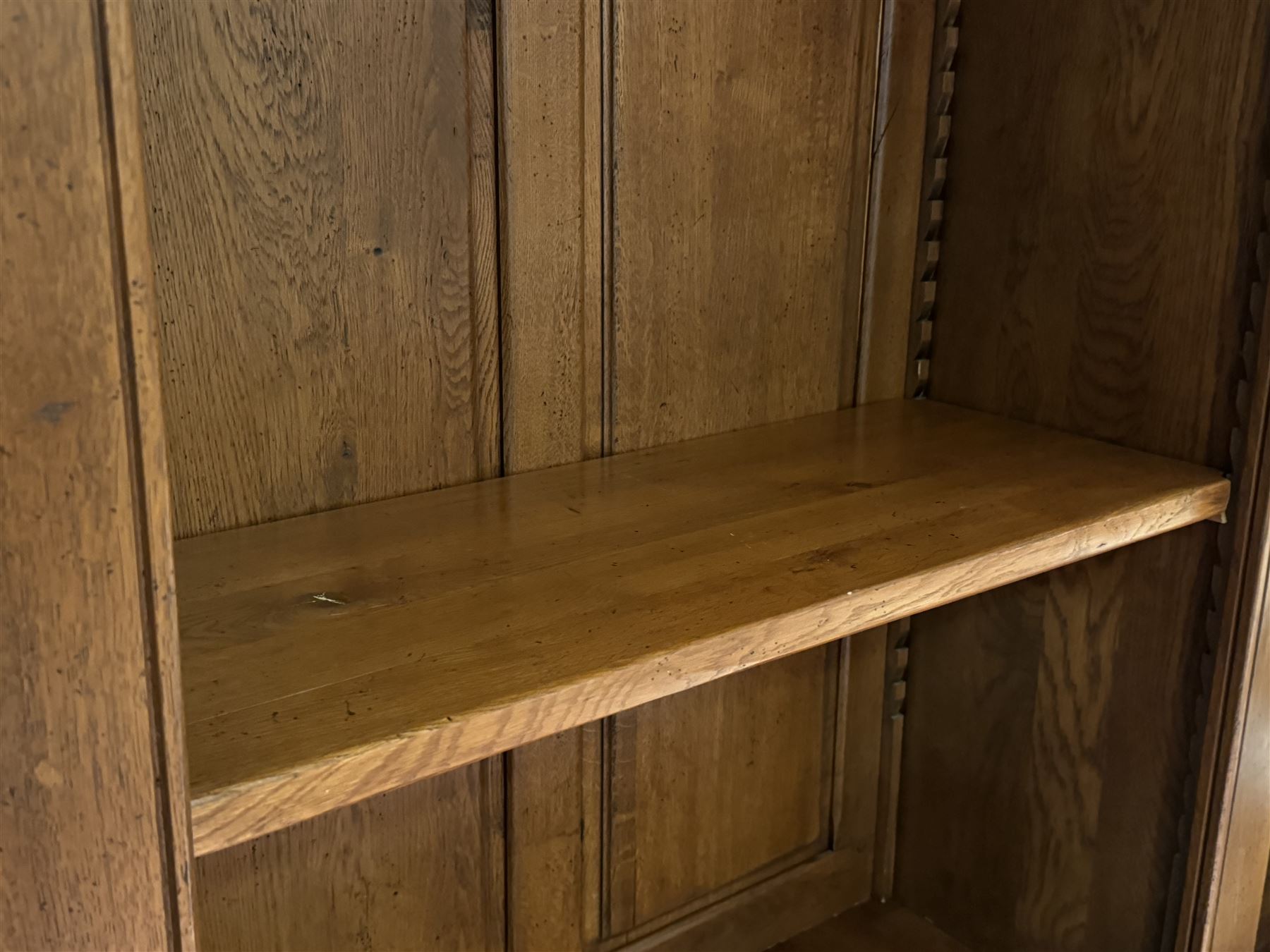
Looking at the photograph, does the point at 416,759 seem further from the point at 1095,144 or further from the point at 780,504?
the point at 1095,144

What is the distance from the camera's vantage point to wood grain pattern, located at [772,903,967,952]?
5.31ft

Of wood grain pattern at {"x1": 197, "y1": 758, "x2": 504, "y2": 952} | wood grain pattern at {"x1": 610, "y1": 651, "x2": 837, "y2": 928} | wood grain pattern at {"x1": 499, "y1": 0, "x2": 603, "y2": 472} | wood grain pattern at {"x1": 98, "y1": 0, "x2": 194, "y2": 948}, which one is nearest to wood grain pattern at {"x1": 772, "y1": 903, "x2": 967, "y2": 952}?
wood grain pattern at {"x1": 610, "y1": 651, "x2": 837, "y2": 928}

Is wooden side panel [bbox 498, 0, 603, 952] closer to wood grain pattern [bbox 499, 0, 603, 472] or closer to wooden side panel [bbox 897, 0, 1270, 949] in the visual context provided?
wood grain pattern [bbox 499, 0, 603, 472]

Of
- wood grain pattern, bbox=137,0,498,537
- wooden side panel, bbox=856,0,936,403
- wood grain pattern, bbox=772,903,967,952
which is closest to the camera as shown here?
wood grain pattern, bbox=137,0,498,537

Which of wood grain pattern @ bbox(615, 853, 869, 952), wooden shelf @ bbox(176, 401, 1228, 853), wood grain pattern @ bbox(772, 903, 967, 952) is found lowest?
wood grain pattern @ bbox(772, 903, 967, 952)

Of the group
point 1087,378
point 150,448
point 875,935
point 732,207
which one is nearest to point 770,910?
point 875,935

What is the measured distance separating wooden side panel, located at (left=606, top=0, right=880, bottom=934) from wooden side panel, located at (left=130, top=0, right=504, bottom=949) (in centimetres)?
18

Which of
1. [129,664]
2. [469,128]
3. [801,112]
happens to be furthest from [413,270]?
[129,664]

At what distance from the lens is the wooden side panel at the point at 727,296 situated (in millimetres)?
1249

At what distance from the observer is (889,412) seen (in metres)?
1.49

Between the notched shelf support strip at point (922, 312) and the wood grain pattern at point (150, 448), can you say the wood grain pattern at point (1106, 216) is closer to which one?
the notched shelf support strip at point (922, 312)

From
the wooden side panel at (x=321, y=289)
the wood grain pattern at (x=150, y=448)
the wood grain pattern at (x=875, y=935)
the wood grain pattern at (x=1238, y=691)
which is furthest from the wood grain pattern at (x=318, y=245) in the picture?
the wood grain pattern at (x=875, y=935)

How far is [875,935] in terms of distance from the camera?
1.64m

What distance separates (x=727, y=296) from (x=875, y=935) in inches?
34.2
